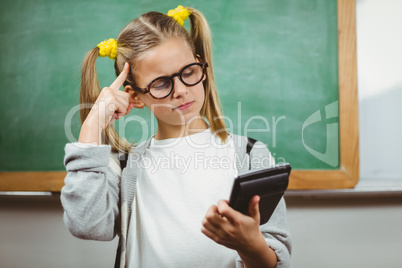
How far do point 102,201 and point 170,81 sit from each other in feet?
0.94

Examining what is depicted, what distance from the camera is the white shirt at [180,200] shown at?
66 centimetres

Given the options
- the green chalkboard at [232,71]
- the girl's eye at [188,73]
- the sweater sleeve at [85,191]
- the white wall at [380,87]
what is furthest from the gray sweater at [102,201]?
the white wall at [380,87]

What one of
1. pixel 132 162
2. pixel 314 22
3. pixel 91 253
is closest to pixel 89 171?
pixel 132 162

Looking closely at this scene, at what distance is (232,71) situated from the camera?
1030 mm

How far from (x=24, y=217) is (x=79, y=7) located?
76cm

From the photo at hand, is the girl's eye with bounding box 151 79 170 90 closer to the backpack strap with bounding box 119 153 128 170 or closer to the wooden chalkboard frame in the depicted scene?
the backpack strap with bounding box 119 153 128 170

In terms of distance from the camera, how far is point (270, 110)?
103cm

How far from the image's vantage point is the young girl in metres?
0.60

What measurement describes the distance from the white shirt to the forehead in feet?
0.55

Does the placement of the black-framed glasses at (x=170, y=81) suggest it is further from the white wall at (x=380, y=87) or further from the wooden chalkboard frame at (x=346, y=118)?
the white wall at (x=380, y=87)

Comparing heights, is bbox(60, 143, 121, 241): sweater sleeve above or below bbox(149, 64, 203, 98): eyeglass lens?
below

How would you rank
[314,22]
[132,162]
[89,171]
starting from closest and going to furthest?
[89,171], [132,162], [314,22]

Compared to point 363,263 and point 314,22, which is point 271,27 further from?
point 363,263
